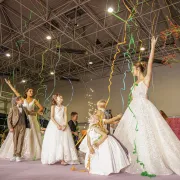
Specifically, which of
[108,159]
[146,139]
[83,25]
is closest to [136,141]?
[146,139]

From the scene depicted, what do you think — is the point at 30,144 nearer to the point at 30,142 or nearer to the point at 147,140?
the point at 30,142

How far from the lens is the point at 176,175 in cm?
234

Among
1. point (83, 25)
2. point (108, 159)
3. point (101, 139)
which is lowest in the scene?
point (108, 159)

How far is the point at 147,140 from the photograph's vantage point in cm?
251

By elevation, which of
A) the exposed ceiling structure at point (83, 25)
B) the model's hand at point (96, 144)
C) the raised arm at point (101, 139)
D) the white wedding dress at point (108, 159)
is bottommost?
the white wedding dress at point (108, 159)

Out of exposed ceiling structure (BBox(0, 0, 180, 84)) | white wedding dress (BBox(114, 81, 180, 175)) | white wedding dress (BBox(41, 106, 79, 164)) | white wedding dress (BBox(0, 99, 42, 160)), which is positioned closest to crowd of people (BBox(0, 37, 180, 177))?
white wedding dress (BBox(114, 81, 180, 175))

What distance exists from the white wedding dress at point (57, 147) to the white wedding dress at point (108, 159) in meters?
0.91

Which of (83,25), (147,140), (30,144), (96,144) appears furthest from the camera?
(83,25)

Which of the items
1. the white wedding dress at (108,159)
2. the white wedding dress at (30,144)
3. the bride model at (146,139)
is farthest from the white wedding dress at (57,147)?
the bride model at (146,139)

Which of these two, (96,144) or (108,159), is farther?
(96,144)

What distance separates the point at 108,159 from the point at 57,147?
1300mm

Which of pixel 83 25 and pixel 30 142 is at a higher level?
pixel 83 25

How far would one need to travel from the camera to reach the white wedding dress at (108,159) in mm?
2518

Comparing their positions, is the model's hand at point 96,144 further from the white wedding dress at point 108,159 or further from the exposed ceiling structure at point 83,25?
the exposed ceiling structure at point 83,25
